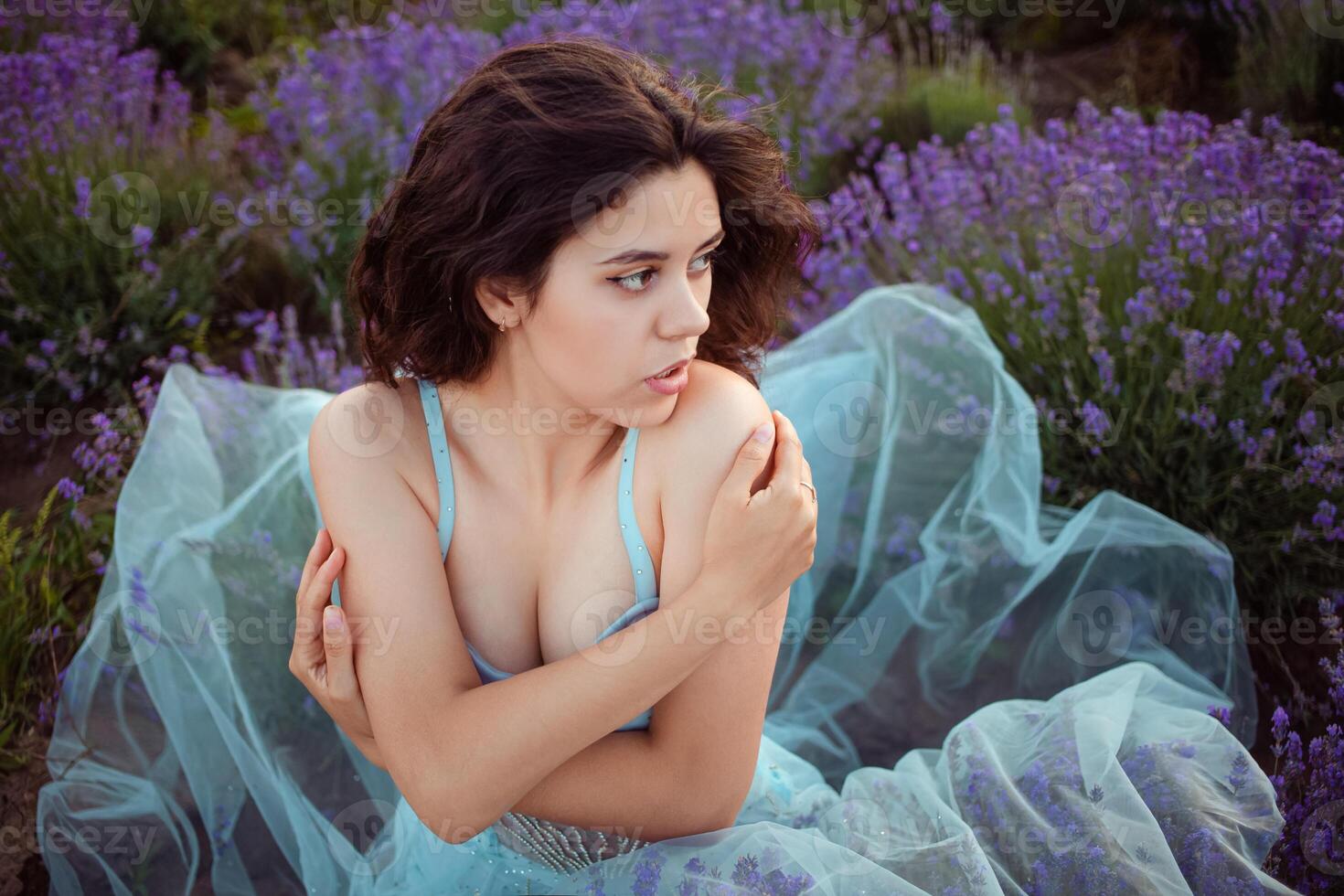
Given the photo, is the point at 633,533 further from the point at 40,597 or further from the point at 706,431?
the point at 40,597

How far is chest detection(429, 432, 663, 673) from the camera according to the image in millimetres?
1721

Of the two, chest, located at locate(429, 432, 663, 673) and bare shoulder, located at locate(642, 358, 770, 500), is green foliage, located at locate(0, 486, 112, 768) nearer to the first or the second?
chest, located at locate(429, 432, 663, 673)

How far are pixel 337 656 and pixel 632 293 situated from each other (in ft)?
2.29

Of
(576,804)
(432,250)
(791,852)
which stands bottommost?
(791,852)

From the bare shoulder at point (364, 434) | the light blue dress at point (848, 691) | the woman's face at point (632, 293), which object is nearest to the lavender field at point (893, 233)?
the light blue dress at point (848, 691)

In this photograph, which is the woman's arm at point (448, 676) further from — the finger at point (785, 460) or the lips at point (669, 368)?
the lips at point (669, 368)

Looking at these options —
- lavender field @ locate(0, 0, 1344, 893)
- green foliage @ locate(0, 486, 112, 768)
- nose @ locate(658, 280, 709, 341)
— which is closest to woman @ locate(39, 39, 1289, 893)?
nose @ locate(658, 280, 709, 341)

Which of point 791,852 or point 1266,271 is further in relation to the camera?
point 1266,271

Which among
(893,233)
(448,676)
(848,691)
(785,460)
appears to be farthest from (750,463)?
(893,233)

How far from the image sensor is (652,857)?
5.54 feet

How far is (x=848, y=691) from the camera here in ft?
8.27

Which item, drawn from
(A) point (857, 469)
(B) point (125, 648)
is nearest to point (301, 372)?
(B) point (125, 648)

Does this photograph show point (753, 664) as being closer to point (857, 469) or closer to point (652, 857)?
point (652, 857)

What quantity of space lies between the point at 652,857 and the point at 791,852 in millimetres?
215
